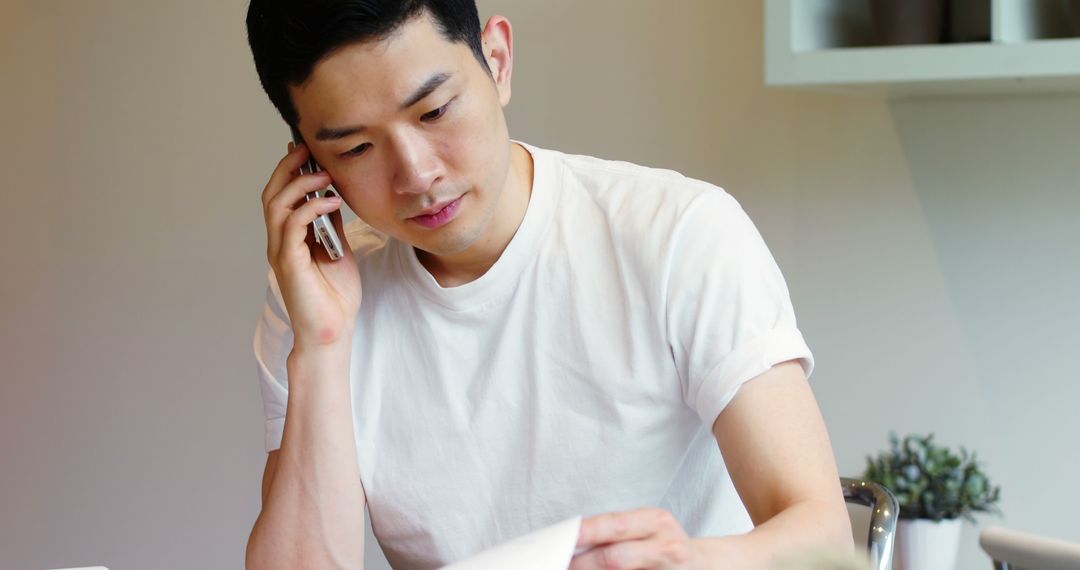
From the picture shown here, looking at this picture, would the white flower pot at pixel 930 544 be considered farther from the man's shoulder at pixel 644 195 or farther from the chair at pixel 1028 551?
the man's shoulder at pixel 644 195

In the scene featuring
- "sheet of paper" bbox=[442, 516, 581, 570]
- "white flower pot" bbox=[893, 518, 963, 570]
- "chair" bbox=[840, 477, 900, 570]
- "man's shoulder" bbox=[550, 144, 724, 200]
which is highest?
"man's shoulder" bbox=[550, 144, 724, 200]

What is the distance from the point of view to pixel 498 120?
4.58 ft

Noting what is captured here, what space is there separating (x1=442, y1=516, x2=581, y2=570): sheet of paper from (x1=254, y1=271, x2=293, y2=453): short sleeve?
0.72 metres

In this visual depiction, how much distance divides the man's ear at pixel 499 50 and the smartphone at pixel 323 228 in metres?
0.24

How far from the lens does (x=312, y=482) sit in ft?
4.82

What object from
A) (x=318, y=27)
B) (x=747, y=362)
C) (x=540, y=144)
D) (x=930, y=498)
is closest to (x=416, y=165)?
(x=318, y=27)

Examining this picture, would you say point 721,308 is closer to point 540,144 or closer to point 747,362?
point 747,362

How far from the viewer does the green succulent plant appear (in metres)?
2.01

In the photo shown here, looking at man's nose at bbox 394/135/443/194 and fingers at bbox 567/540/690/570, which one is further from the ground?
man's nose at bbox 394/135/443/194

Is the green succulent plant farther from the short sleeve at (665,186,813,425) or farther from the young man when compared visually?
the short sleeve at (665,186,813,425)

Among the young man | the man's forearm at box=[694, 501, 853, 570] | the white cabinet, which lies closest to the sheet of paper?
the man's forearm at box=[694, 501, 853, 570]

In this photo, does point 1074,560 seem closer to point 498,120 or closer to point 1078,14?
point 498,120

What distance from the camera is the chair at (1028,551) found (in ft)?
3.88

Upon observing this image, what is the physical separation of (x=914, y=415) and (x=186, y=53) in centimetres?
173
